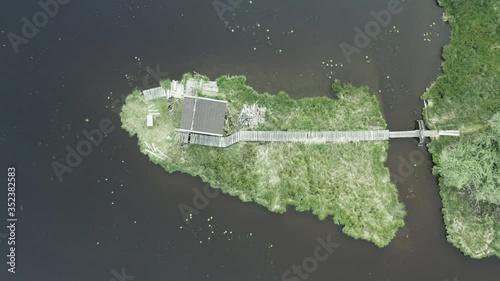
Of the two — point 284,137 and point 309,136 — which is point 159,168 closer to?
point 284,137

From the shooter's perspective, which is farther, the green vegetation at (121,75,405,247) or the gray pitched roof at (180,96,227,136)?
the green vegetation at (121,75,405,247)

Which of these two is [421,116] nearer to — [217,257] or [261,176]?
[261,176]

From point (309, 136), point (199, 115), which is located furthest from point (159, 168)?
point (309, 136)

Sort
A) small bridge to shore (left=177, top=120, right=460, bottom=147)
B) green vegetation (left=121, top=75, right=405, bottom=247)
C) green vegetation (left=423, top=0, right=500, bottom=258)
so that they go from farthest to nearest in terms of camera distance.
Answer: green vegetation (left=423, top=0, right=500, bottom=258), green vegetation (left=121, top=75, right=405, bottom=247), small bridge to shore (left=177, top=120, right=460, bottom=147)

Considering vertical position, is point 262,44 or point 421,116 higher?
point 262,44

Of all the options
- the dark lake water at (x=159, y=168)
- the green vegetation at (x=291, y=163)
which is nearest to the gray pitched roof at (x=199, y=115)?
the green vegetation at (x=291, y=163)

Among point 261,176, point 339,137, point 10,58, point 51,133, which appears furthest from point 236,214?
point 10,58

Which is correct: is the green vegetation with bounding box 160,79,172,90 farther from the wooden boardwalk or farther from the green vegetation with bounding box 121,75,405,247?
the wooden boardwalk

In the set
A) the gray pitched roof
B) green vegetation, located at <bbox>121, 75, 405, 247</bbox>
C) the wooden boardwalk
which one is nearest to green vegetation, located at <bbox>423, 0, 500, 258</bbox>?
green vegetation, located at <bbox>121, 75, 405, 247</bbox>
